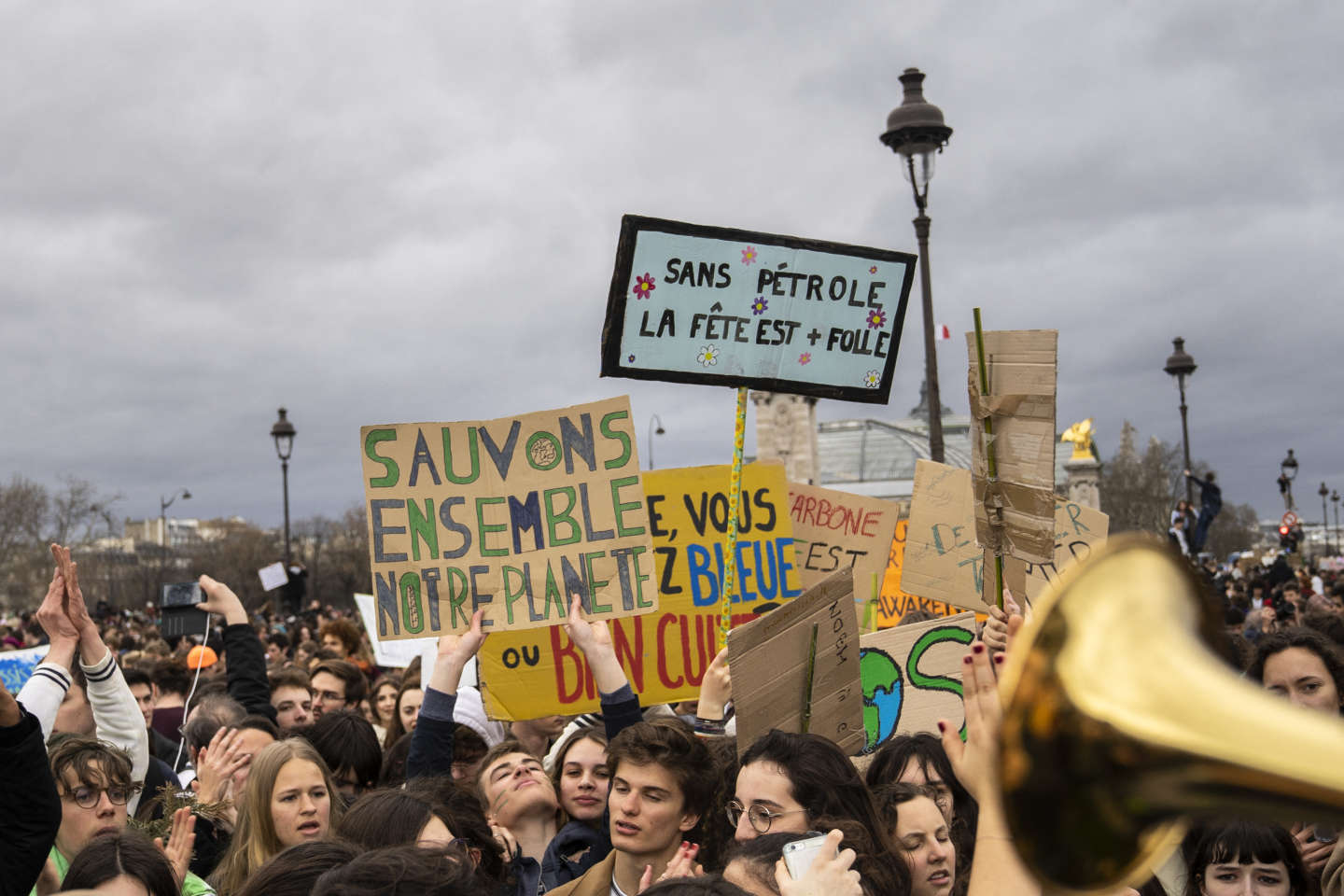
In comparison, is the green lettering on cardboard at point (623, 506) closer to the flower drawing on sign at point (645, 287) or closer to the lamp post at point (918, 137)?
the flower drawing on sign at point (645, 287)

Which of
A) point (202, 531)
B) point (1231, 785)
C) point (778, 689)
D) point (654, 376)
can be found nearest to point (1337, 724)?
point (1231, 785)

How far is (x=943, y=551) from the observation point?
7.82m

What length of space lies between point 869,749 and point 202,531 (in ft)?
548

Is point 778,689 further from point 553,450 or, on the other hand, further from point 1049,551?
point 553,450

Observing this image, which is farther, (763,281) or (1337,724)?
(763,281)

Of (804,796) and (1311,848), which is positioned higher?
(804,796)

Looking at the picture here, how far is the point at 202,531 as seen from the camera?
531 feet

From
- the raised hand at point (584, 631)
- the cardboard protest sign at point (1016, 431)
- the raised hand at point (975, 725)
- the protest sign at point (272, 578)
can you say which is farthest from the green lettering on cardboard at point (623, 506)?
the protest sign at point (272, 578)

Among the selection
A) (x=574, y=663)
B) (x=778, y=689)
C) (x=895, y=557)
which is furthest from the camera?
(x=895, y=557)

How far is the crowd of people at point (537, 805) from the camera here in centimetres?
307

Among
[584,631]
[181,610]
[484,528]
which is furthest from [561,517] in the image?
[181,610]

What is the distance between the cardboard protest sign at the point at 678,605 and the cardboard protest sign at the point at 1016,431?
1.69 m

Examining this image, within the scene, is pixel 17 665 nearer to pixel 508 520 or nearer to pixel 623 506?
pixel 508 520

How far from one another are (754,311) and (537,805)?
2428 mm
